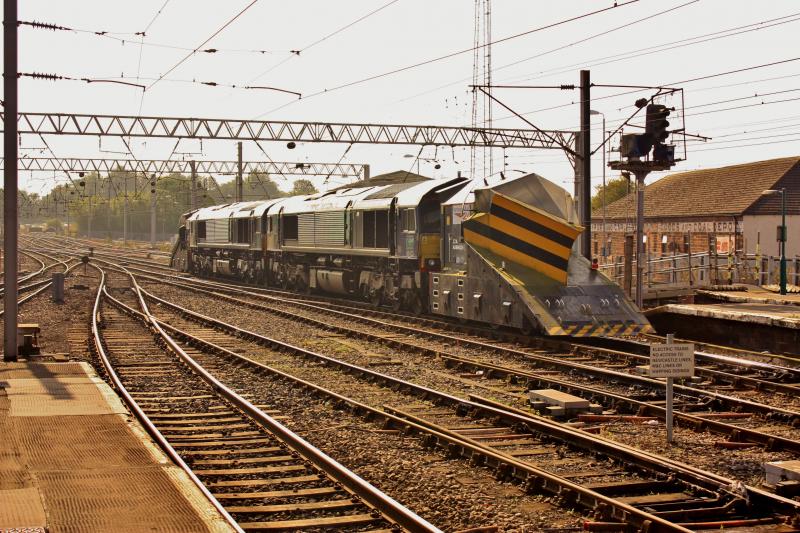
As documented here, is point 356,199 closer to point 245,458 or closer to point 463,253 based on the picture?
point 463,253

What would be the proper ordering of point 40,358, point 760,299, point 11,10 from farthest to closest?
point 760,299 → point 40,358 → point 11,10

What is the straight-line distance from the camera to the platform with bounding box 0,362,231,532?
661 cm

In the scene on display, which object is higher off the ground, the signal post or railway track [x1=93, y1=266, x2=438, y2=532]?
the signal post

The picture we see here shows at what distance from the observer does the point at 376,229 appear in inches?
1010

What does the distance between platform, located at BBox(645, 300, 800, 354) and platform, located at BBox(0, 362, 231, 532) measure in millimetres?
12963

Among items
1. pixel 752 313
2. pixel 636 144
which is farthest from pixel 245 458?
pixel 636 144

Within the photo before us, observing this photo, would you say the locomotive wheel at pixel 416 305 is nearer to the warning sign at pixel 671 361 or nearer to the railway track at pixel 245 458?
the railway track at pixel 245 458

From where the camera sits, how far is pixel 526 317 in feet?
60.4

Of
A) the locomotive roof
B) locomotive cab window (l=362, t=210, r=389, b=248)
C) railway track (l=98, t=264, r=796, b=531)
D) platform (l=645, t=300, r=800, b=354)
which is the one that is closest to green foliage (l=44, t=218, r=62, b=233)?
the locomotive roof

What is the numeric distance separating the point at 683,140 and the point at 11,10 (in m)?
16.1

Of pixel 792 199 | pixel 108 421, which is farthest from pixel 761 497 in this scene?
pixel 792 199

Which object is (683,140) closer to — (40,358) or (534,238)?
(534,238)

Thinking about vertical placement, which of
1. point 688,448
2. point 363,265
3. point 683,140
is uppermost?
point 683,140

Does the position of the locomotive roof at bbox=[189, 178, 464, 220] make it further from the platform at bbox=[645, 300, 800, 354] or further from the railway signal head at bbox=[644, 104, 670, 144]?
the platform at bbox=[645, 300, 800, 354]
